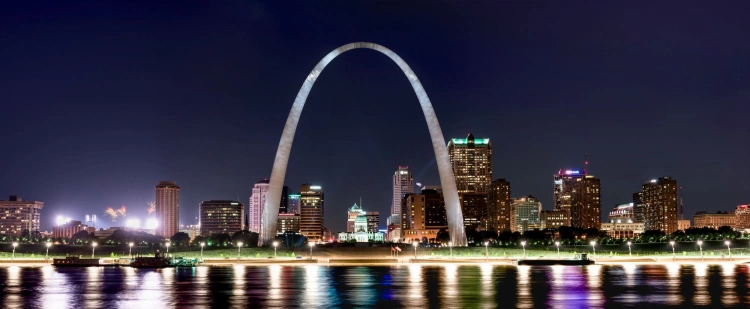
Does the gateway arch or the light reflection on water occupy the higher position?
the gateway arch

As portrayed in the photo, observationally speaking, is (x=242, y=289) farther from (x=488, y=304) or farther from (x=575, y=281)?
(x=575, y=281)

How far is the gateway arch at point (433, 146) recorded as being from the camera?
8425 cm

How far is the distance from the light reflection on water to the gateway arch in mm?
30846

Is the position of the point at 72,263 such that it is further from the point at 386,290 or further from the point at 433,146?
the point at 386,290

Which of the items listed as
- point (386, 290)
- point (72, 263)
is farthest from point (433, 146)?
point (386, 290)

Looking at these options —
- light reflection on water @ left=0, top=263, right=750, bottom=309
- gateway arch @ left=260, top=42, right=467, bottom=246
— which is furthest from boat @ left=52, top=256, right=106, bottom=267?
gateway arch @ left=260, top=42, right=467, bottom=246

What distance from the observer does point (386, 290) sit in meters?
39.6

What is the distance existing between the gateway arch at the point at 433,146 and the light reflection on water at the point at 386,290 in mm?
30846

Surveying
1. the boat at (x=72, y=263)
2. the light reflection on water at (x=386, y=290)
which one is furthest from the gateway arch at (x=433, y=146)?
the light reflection on water at (x=386, y=290)

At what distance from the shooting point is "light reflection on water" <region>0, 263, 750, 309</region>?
33.0m

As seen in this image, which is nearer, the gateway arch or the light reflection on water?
the light reflection on water

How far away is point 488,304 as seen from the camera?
105 ft

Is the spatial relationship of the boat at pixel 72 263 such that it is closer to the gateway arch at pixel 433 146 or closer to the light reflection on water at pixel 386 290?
the light reflection on water at pixel 386 290

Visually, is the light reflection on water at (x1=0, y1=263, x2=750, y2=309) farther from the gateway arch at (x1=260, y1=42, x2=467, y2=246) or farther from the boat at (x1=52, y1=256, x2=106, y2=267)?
the gateway arch at (x1=260, y1=42, x2=467, y2=246)
